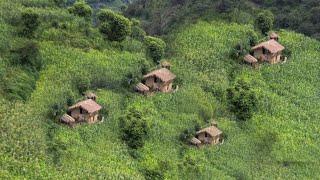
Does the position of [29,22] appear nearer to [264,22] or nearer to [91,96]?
[91,96]

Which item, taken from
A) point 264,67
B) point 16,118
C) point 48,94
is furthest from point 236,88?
point 16,118

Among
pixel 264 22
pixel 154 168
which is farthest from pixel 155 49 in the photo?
pixel 154 168

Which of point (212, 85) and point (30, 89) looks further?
point (212, 85)

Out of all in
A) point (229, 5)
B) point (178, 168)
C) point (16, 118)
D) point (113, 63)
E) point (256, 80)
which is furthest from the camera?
point (229, 5)

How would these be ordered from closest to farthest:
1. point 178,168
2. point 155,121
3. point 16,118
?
1. point 16,118
2. point 178,168
3. point 155,121

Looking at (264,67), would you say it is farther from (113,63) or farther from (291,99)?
(113,63)

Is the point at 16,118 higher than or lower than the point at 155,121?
higher
